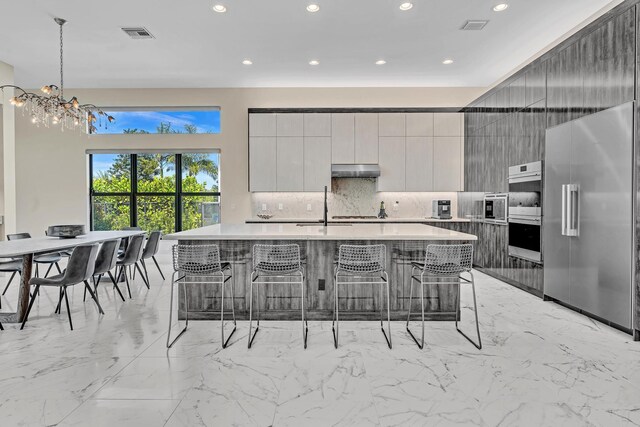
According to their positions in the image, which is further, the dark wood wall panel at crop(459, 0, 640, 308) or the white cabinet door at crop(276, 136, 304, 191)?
the white cabinet door at crop(276, 136, 304, 191)

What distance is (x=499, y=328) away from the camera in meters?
3.31

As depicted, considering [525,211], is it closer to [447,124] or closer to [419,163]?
[419,163]

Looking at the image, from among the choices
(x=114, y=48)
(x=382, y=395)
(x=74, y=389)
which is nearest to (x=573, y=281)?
(x=382, y=395)

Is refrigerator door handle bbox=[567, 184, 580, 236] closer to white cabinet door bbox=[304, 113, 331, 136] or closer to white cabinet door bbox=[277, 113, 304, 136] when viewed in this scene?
white cabinet door bbox=[304, 113, 331, 136]

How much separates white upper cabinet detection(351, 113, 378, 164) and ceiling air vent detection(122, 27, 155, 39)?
3.46 metres

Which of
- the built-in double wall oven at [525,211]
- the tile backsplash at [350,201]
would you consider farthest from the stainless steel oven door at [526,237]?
the tile backsplash at [350,201]

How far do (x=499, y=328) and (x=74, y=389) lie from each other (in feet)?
11.2

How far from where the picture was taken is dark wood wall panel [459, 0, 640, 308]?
308 cm

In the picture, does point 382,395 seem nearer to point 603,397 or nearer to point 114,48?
point 603,397

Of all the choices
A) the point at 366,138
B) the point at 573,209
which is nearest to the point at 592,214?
the point at 573,209

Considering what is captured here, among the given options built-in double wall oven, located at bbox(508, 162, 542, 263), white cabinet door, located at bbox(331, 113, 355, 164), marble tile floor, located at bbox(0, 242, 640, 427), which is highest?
white cabinet door, located at bbox(331, 113, 355, 164)

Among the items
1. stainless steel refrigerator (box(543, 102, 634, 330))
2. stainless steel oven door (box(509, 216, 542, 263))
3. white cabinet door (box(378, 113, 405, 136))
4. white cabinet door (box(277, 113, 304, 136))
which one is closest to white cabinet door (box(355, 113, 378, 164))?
white cabinet door (box(378, 113, 405, 136))

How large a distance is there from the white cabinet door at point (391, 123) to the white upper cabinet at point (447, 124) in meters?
0.60

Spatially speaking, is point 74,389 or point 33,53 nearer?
point 74,389
